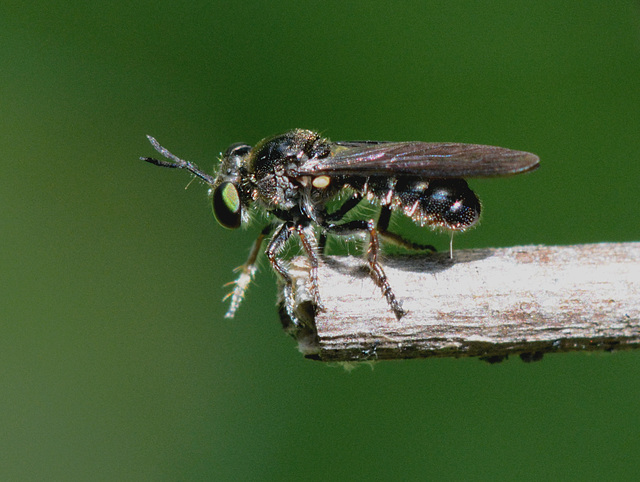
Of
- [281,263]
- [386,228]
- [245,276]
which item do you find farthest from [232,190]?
[386,228]

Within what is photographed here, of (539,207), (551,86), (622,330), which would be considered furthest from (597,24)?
(622,330)

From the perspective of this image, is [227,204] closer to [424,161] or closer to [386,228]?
[386,228]

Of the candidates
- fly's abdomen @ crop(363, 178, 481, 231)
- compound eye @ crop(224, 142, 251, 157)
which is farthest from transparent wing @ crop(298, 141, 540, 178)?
compound eye @ crop(224, 142, 251, 157)

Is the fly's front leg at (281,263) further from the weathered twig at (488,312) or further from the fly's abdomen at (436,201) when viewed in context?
the fly's abdomen at (436,201)

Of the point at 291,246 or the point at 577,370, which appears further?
the point at 577,370

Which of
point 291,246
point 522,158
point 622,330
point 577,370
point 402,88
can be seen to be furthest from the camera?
point 402,88

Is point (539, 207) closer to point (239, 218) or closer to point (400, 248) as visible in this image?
point (400, 248)

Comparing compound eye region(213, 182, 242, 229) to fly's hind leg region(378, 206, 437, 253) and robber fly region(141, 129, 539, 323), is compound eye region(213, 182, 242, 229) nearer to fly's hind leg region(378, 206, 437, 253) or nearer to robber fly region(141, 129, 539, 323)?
robber fly region(141, 129, 539, 323)
